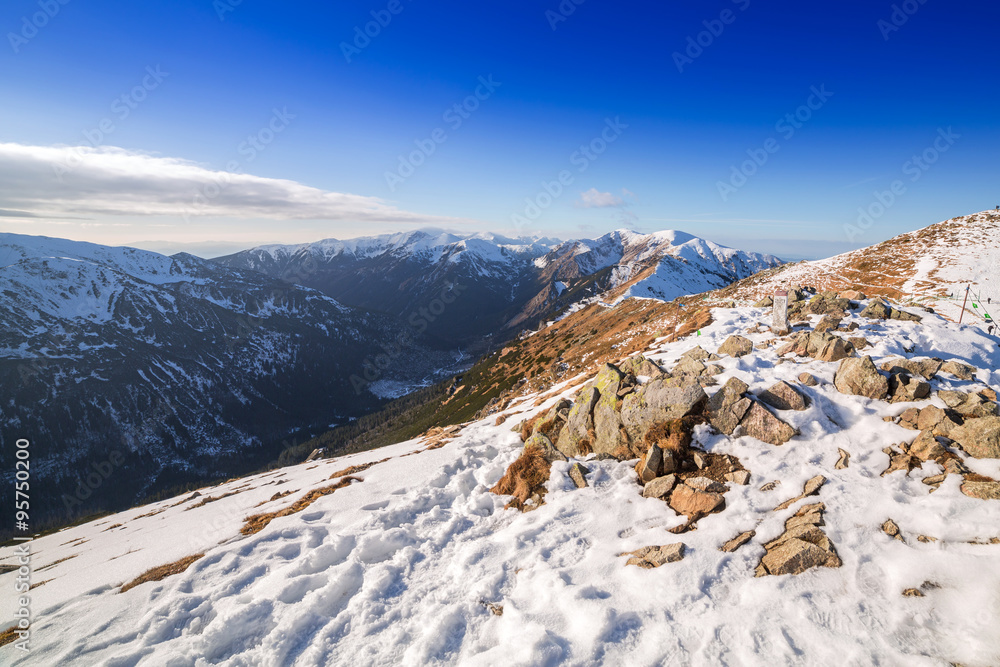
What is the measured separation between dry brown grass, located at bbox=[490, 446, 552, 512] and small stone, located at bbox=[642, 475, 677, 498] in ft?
15.1

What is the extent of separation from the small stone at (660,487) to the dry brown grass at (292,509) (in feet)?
58.6

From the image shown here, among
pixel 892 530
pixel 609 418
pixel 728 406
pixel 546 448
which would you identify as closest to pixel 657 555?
pixel 892 530

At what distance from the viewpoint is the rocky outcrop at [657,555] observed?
11.5 m

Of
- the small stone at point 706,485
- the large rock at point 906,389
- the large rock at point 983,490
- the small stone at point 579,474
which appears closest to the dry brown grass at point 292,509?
the small stone at point 579,474

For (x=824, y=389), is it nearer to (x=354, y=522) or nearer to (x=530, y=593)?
(x=530, y=593)

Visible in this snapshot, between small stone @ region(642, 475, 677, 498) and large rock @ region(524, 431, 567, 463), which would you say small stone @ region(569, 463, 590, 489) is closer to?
large rock @ region(524, 431, 567, 463)

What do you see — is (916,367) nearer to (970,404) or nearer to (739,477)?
(970,404)

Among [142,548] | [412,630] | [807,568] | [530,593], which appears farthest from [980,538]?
[142,548]

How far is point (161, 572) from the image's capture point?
16000mm

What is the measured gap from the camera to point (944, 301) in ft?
150

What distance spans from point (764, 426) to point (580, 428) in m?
8.76

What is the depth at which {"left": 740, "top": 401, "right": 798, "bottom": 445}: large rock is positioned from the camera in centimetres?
1540

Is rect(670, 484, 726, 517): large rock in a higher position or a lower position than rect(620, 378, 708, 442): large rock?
lower

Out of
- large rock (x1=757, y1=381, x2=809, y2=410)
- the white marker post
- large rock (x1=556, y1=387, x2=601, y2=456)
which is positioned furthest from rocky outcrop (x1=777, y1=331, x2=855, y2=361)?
large rock (x1=556, y1=387, x2=601, y2=456)
